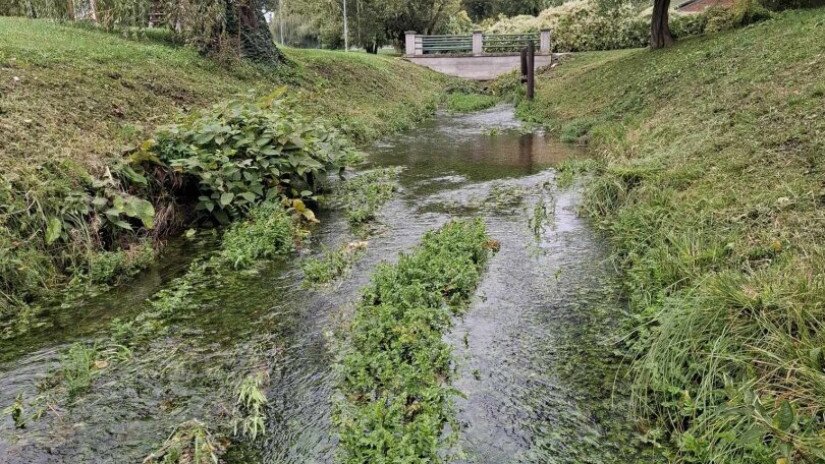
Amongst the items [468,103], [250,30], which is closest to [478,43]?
[468,103]

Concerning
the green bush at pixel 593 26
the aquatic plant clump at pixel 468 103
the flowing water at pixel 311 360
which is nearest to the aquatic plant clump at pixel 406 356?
the flowing water at pixel 311 360

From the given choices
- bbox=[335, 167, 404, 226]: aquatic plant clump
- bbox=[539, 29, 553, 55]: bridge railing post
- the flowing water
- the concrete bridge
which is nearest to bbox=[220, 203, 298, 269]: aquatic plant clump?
the flowing water

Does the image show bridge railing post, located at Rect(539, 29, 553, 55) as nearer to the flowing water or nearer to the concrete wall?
the concrete wall

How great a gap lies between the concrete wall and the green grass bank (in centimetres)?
2226

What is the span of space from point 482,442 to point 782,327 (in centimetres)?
201

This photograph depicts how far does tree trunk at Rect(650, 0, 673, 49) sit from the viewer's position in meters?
20.8

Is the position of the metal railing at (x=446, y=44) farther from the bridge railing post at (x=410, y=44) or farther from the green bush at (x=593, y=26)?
the green bush at (x=593, y=26)

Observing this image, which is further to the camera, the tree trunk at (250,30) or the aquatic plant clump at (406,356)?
the tree trunk at (250,30)

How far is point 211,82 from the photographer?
1421cm

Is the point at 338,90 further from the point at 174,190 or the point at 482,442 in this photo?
the point at 482,442

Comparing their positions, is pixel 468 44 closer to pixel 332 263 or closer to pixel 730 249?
pixel 332 263

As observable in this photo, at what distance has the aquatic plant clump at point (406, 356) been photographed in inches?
135

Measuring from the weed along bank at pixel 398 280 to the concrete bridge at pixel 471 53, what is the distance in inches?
1017

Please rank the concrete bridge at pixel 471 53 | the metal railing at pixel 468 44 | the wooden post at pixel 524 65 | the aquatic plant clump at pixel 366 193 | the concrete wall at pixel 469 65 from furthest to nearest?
the metal railing at pixel 468 44 → the concrete wall at pixel 469 65 → the concrete bridge at pixel 471 53 → the wooden post at pixel 524 65 → the aquatic plant clump at pixel 366 193
